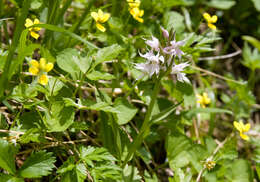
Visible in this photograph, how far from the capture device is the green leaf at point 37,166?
4.26ft

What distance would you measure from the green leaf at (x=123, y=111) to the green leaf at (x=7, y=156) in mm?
583

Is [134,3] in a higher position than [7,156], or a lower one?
higher

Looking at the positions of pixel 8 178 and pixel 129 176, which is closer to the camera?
pixel 8 178

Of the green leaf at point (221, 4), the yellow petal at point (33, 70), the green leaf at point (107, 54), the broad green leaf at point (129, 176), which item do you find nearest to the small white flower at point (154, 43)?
the green leaf at point (107, 54)

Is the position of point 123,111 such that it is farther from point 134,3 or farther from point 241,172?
point 241,172

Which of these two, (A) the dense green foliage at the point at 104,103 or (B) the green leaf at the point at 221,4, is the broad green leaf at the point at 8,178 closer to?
(A) the dense green foliage at the point at 104,103

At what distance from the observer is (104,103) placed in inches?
58.6

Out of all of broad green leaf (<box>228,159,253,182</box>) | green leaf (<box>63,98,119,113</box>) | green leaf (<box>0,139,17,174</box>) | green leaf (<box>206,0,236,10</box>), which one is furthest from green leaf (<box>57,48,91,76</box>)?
green leaf (<box>206,0,236,10</box>)

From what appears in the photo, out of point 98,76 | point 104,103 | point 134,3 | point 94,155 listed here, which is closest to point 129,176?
point 94,155

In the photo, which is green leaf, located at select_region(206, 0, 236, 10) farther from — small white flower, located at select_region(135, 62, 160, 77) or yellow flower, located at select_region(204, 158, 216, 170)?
small white flower, located at select_region(135, 62, 160, 77)

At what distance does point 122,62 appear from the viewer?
2061 millimetres

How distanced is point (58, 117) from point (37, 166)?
244 mm

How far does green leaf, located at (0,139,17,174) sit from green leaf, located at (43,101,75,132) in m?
0.19

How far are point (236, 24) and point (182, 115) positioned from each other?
7.03 feet
